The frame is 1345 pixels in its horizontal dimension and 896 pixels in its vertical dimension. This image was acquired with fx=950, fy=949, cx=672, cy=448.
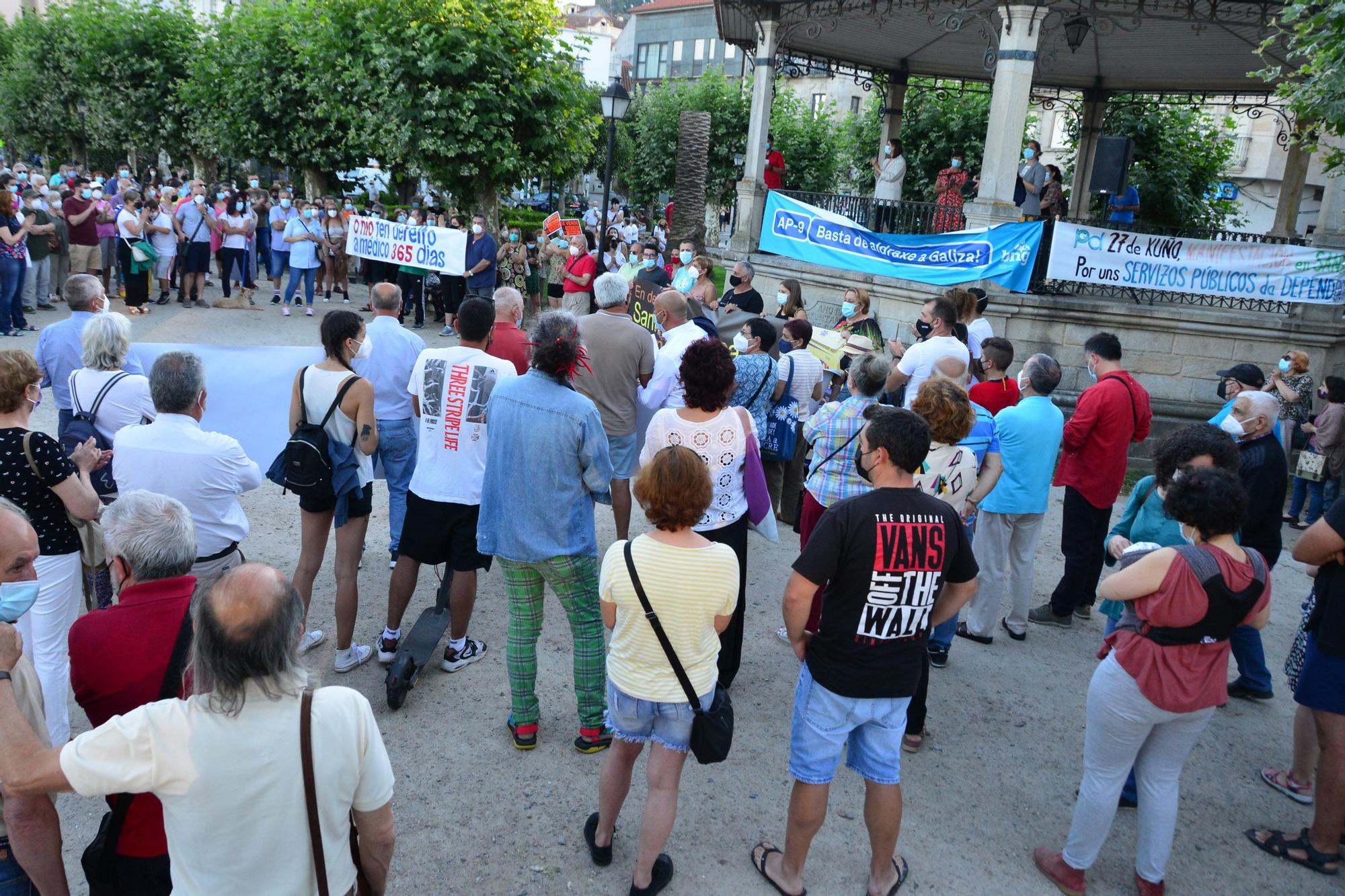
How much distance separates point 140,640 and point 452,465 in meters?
2.32

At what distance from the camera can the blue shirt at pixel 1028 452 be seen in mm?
5754

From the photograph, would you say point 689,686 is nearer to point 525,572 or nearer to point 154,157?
point 525,572

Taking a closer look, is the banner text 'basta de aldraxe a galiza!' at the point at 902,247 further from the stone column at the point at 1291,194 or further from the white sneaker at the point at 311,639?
the white sneaker at the point at 311,639

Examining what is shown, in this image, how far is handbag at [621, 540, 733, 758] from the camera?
3184 millimetres

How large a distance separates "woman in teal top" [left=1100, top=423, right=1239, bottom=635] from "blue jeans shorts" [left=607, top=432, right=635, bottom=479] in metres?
2.96

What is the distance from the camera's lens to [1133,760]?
355 centimetres

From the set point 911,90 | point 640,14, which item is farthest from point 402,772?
point 640,14

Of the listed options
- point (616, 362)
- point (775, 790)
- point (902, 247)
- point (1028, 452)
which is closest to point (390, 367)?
point (616, 362)

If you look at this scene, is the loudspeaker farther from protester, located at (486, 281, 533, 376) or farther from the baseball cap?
protester, located at (486, 281, 533, 376)

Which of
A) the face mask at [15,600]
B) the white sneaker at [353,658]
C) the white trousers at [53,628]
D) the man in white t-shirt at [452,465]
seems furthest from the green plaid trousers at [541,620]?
the face mask at [15,600]

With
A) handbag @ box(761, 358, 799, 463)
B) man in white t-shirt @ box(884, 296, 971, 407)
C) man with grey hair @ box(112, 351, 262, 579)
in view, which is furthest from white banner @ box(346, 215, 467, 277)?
man with grey hair @ box(112, 351, 262, 579)

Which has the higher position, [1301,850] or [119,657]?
[119,657]

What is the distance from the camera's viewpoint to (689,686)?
10.7ft

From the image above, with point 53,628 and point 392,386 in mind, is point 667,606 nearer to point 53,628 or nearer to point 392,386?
point 53,628
